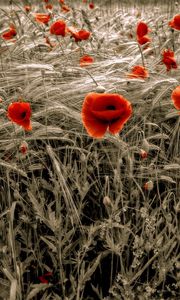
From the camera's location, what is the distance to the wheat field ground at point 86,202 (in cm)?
97

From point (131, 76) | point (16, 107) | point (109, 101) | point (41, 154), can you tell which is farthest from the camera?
point (131, 76)

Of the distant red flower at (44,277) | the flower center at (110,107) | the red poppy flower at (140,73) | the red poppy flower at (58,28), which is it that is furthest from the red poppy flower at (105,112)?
the red poppy flower at (58,28)

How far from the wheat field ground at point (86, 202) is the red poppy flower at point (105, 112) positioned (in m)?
0.12

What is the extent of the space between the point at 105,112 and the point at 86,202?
43 cm

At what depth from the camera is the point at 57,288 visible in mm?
1020

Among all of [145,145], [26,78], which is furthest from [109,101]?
[26,78]

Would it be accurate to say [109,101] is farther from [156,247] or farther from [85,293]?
[85,293]

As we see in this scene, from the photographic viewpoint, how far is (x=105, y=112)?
85 centimetres

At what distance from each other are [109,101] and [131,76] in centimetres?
62

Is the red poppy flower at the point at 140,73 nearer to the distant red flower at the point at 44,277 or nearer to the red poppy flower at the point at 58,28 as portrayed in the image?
the red poppy flower at the point at 58,28

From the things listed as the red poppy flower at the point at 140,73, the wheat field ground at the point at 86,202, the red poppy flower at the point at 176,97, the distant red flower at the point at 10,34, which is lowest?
the wheat field ground at the point at 86,202

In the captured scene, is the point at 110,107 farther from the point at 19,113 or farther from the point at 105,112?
the point at 19,113

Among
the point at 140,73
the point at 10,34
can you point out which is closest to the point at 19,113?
the point at 140,73

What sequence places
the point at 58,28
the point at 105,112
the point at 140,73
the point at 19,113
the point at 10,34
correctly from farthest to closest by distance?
the point at 10,34 → the point at 58,28 → the point at 140,73 → the point at 19,113 → the point at 105,112
